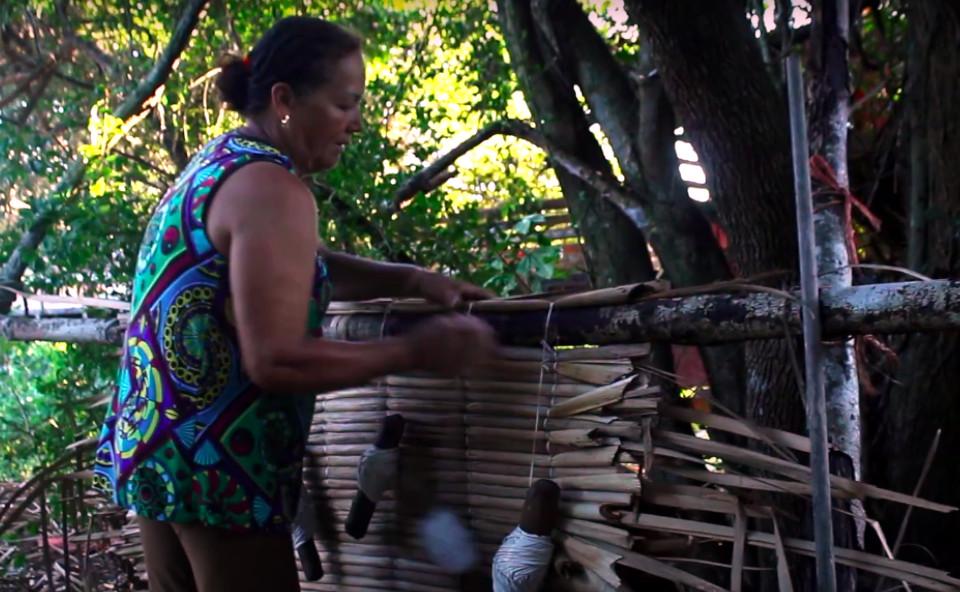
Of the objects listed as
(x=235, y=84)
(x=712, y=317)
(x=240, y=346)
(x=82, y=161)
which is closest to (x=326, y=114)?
(x=235, y=84)

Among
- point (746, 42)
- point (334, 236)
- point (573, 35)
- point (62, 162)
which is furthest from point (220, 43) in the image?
point (746, 42)

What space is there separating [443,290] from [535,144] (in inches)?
65.8

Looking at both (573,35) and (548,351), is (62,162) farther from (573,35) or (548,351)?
(548,351)

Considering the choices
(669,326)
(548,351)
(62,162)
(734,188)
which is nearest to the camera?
(669,326)

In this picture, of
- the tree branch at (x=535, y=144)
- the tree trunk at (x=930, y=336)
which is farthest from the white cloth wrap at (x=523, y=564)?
the tree branch at (x=535, y=144)

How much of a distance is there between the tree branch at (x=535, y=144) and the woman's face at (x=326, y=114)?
5.10ft

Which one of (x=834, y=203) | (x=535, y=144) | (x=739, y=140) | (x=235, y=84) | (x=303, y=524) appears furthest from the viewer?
(x=535, y=144)

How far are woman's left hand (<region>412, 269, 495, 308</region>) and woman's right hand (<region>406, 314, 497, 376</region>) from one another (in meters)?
0.36

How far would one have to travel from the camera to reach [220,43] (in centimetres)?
481

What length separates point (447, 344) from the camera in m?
1.62

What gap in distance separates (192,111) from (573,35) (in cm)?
209

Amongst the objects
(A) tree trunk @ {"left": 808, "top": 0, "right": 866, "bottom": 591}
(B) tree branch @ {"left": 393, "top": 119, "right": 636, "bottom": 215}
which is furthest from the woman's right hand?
(B) tree branch @ {"left": 393, "top": 119, "right": 636, "bottom": 215}

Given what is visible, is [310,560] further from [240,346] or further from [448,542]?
[240,346]

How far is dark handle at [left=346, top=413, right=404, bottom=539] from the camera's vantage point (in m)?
2.09
